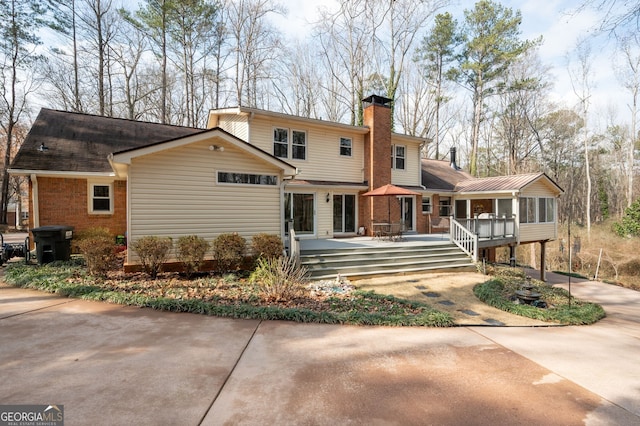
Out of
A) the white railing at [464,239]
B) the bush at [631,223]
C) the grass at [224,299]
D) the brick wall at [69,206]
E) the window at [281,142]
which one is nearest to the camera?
the grass at [224,299]

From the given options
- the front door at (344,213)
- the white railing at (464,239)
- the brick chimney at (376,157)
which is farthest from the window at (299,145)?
the white railing at (464,239)

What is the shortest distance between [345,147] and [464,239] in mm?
6655

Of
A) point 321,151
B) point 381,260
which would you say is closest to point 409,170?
point 321,151

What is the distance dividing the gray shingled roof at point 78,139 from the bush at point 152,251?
12.5ft

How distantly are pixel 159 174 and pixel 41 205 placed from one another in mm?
5982

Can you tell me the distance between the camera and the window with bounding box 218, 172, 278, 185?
8.94m

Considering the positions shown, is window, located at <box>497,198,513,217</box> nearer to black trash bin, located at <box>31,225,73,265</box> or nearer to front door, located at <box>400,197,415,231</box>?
front door, located at <box>400,197,415,231</box>

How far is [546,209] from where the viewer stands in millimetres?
16438

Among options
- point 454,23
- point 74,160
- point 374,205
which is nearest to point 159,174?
point 74,160

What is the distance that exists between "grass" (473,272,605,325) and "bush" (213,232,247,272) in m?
6.48

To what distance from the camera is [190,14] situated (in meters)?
21.1

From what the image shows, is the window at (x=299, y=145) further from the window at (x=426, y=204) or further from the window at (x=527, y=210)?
the window at (x=527, y=210)

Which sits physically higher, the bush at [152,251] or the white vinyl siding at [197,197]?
the white vinyl siding at [197,197]

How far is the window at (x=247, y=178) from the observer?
29.3 feet
